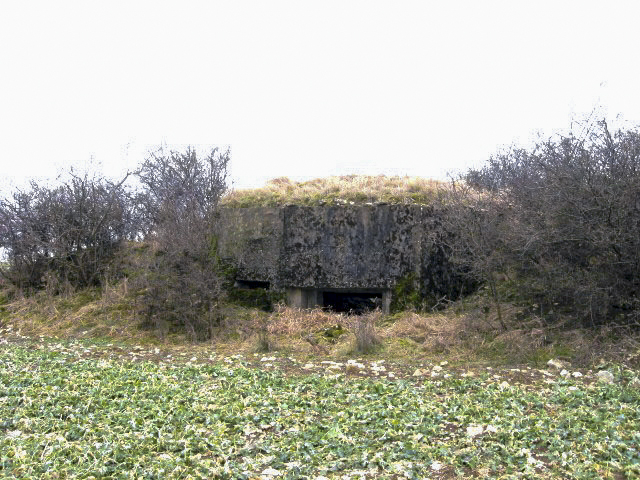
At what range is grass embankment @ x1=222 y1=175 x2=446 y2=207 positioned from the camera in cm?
1291

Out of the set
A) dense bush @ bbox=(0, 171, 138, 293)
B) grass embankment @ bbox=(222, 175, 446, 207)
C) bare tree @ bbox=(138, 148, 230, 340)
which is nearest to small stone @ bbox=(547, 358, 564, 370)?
grass embankment @ bbox=(222, 175, 446, 207)

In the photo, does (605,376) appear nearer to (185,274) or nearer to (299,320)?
(299,320)

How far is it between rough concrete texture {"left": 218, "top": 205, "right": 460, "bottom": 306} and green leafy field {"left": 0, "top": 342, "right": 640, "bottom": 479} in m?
4.15

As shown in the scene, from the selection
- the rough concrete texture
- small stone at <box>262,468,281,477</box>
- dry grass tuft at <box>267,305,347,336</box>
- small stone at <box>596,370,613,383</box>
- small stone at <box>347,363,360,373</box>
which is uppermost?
the rough concrete texture

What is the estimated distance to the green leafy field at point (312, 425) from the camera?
16.3 feet

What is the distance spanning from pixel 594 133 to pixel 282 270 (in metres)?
6.08

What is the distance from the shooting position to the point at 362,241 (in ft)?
41.2

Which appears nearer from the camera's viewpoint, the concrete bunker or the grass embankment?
the concrete bunker

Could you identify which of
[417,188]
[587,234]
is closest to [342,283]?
[417,188]

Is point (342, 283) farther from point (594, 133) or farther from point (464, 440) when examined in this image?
point (464, 440)

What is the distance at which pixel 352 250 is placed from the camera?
12.5 metres

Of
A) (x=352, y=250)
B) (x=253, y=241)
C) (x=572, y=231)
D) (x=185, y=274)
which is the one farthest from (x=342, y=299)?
(x=572, y=231)

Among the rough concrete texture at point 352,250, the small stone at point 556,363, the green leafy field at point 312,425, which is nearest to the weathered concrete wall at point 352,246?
the rough concrete texture at point 352,250

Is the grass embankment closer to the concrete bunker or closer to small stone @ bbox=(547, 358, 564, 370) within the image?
the concrete bunker
